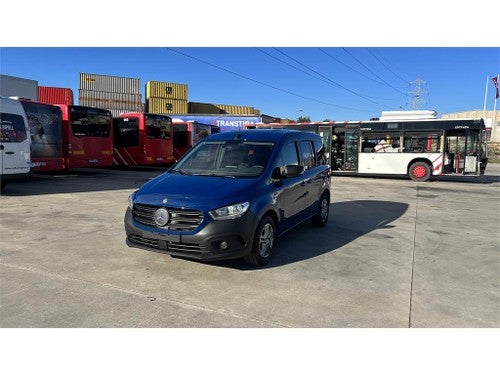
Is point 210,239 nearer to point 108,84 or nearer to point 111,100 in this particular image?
point 111,100

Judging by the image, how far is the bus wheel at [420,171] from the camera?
707 inches

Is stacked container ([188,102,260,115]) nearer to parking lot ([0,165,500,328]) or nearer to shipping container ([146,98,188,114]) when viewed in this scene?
shipping container ([146,98,188,114])

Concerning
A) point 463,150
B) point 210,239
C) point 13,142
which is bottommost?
point 210,239

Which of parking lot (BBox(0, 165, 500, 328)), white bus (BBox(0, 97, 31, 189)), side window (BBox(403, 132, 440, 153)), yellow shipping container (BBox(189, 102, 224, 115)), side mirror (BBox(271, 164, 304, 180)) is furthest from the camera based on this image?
yellow shipping container (BBox(189, 102, 224, 115))

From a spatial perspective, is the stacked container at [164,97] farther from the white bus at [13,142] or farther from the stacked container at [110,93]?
the white bus at [13,142]

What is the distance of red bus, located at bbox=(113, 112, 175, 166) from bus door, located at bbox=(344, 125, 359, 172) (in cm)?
1023

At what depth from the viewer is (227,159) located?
5.78 m

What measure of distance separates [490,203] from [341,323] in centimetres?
1036

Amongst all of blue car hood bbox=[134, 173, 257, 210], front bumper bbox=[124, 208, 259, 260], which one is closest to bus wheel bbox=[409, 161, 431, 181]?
blue car hood bbox=[134, 173, 257, 210]

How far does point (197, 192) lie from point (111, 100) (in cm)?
4162

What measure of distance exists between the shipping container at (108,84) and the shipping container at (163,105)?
1.92 meters

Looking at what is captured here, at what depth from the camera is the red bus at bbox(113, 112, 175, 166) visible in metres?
21.0

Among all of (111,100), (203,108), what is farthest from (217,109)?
(111,100)

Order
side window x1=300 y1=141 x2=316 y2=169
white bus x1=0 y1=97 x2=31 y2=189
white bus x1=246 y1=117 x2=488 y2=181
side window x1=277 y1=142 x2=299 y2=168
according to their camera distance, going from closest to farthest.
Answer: side window x1=277 y1=142 x2=299 y2=168
side window x1=300 y1=141 x2=316 y2=169
white bus x1=0 y1=97 x2=31 y2=189
white bus x1=246 y1=117 x2=488 y2=181
